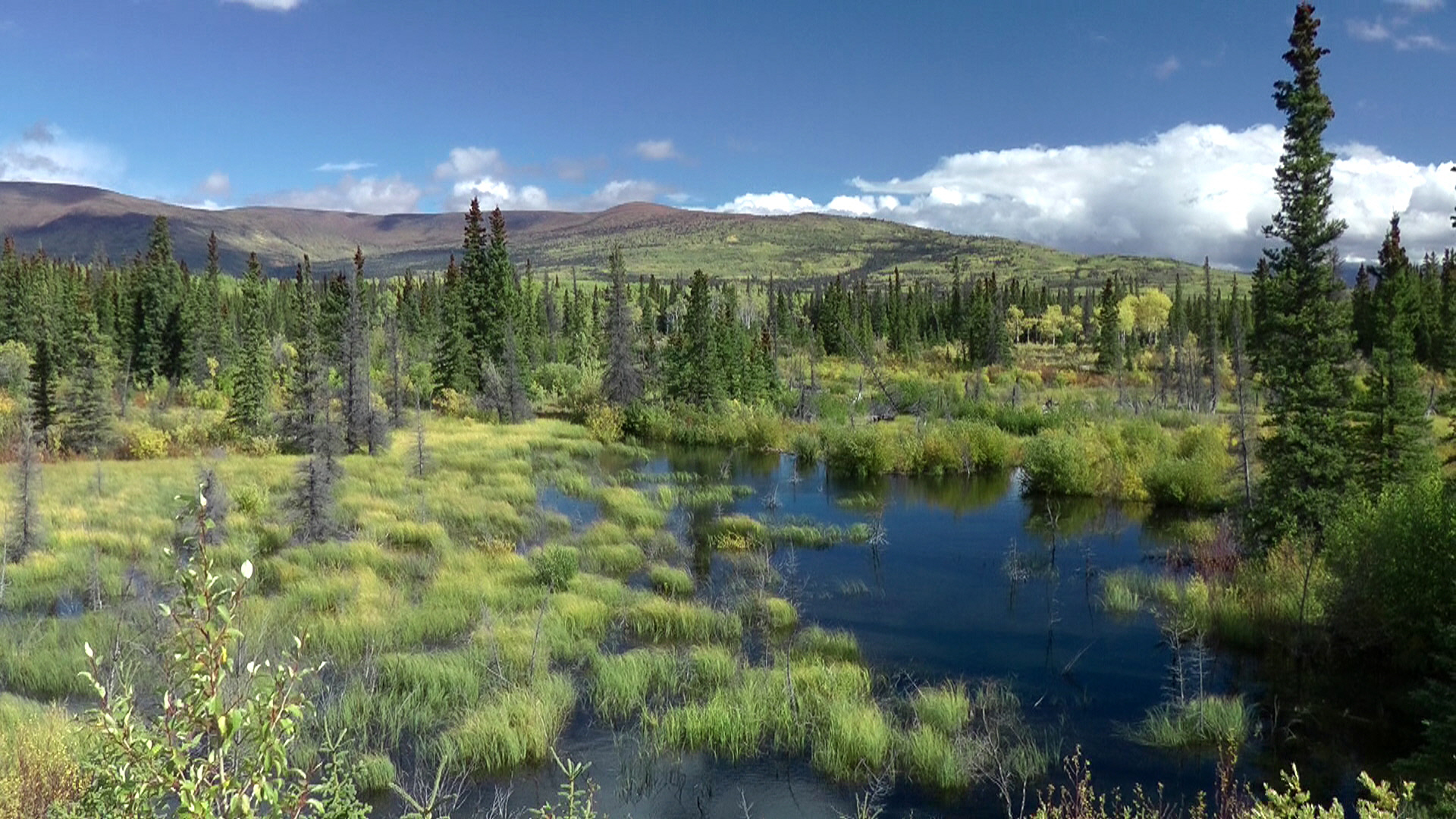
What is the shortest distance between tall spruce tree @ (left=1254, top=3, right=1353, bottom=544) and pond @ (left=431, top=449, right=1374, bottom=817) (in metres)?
3.70

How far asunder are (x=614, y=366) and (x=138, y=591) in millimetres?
34496

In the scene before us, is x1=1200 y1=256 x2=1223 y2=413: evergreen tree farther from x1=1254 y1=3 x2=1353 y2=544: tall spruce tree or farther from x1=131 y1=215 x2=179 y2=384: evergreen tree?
x1=131 y1=215 x2=179 y2=384: evergreen tree

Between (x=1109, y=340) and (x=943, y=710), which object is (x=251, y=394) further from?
(x=1109, y=340)

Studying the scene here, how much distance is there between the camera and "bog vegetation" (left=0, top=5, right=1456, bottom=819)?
7730 millimetres

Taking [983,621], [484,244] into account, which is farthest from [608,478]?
[484,244]

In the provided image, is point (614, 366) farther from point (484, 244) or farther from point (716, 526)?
point (716, 526)

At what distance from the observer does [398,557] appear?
19812mm

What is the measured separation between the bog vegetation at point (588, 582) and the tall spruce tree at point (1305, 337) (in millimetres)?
77

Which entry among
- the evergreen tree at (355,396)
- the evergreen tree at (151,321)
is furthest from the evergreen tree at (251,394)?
the evergreen tree at (151,321)

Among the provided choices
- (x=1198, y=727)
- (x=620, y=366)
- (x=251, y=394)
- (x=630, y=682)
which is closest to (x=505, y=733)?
(x=630, y=682)

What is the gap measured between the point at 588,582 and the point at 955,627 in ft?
24.1

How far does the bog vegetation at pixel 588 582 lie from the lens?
7.73 meters

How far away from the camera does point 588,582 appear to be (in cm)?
1805

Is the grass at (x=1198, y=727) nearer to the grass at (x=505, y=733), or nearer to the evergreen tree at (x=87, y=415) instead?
the grass at (x=505, y=733)
